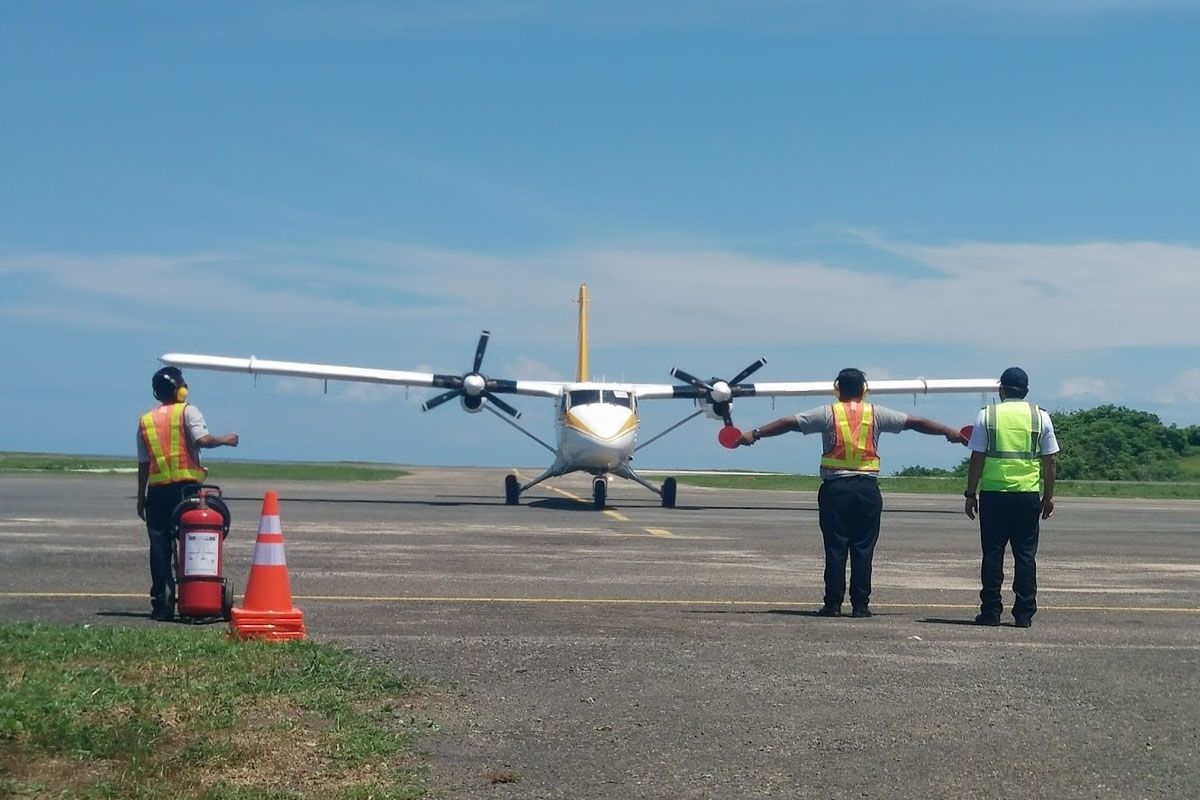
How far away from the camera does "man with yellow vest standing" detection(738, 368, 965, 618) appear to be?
11.3 m

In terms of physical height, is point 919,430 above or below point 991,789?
above

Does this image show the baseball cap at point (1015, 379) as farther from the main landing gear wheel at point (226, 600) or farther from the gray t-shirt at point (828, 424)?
the main landing gear wheel at point (226, 600)

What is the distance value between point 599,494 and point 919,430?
18.7m

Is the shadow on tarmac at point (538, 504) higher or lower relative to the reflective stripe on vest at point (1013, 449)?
lower

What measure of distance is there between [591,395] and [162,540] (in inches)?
853

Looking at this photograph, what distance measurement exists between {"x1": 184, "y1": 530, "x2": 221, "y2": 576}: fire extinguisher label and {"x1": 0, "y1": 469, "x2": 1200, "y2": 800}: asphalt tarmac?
0.50 m

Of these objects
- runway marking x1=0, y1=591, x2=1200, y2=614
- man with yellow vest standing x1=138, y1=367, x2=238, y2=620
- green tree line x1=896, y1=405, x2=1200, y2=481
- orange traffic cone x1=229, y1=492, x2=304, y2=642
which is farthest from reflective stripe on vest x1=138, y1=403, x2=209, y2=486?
green tree line x1=896, y1=405, x2=1200, y2=481

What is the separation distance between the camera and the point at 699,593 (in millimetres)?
12836

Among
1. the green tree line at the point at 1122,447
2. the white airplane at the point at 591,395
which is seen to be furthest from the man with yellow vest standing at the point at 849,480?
the green tree line at the point at 1122,447

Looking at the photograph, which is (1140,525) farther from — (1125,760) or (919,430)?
(1125,760)

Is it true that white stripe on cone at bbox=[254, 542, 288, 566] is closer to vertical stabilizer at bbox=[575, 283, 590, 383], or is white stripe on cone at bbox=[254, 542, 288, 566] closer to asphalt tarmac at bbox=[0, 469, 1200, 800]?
asphalt tarmac at bbox=[0, 469, 1200, 800]

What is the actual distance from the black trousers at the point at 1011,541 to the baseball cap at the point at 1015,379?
83cm

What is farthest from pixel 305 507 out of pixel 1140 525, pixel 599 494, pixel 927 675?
pixel 927 675

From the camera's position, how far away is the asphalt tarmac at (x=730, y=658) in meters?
6.04
